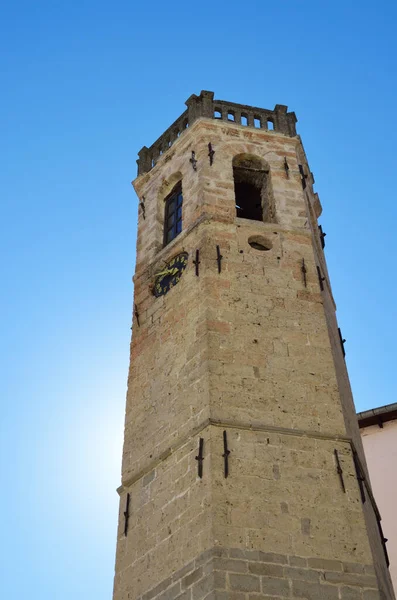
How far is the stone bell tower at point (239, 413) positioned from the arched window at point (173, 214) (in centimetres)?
4

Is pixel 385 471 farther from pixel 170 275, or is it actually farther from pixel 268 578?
pixel 268 578

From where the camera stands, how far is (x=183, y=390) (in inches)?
465

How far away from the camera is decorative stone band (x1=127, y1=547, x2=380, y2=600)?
905 cm

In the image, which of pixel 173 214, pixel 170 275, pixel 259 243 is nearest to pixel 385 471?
pixel 259 243

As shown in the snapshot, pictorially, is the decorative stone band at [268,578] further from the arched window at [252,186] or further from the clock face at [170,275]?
the arched window at [252,186]

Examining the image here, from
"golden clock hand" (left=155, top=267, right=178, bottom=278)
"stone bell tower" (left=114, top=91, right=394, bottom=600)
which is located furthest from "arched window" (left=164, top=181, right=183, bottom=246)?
"golden clock hand" (left=155, top=267, right=178, bottom=278)

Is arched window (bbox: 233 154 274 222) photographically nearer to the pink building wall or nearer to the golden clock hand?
the golden clock hand

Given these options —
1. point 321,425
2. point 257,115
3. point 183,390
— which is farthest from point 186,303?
point 257,115

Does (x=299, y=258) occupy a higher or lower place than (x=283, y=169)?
lower

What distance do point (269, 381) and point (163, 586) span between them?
3241 millimetres

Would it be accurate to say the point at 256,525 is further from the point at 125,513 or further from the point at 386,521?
the point at 386,521

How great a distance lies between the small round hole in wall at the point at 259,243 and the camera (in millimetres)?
14105

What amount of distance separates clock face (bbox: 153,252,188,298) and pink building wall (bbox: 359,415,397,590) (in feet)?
20.3

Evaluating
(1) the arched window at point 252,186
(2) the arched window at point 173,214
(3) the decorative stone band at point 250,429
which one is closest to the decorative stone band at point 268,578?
(3) the decorative stone band at point 250,429
